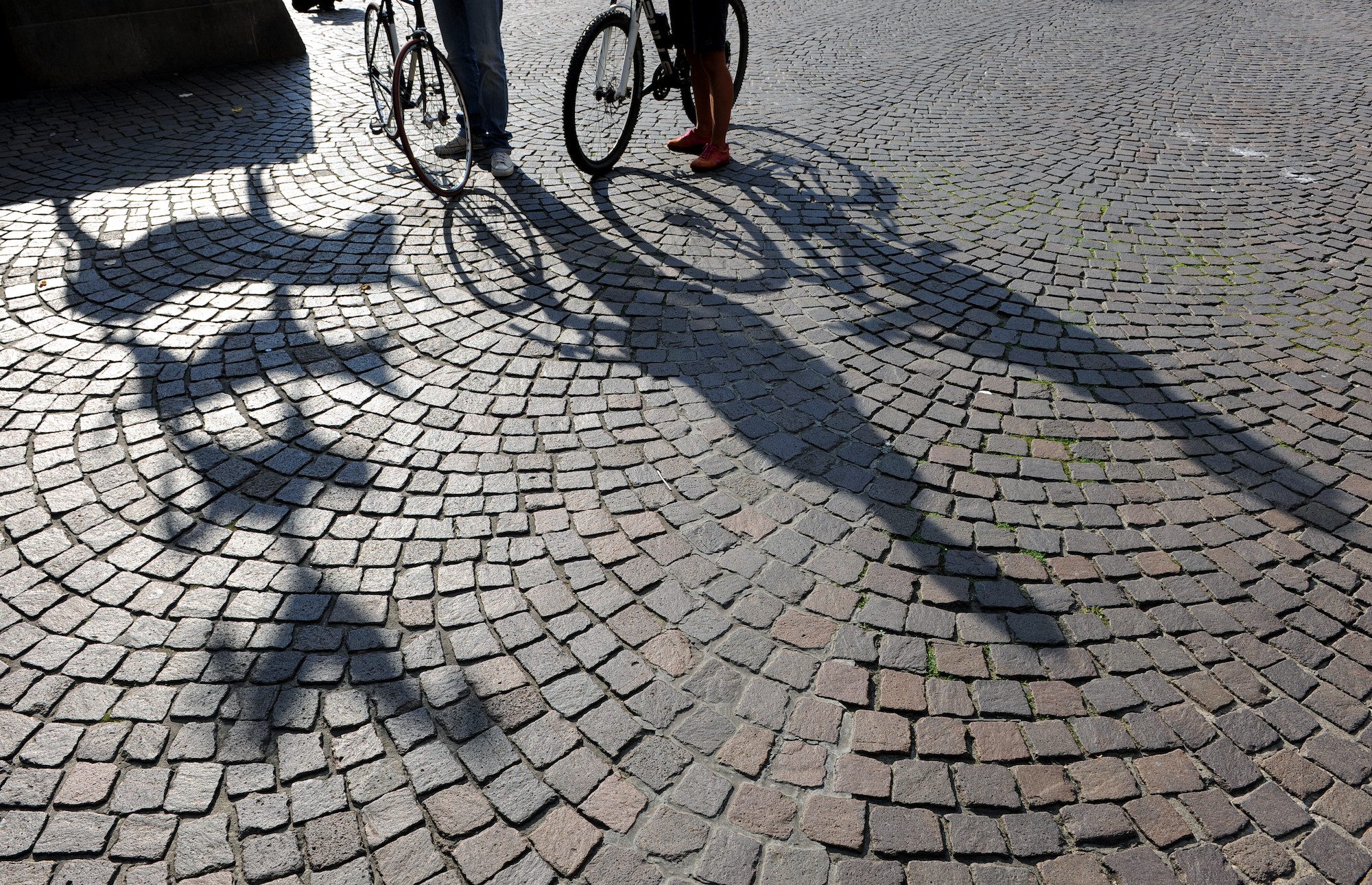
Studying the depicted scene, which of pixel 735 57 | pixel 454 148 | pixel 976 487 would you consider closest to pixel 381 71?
pixel 454 148

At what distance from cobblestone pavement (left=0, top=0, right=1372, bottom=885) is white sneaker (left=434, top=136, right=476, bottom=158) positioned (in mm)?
332

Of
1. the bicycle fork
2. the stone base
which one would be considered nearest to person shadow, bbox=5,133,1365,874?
the bicycle fork

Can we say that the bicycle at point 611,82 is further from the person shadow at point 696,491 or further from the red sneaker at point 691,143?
the person shadow at point 696,491

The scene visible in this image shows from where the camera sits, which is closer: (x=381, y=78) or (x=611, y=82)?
(x=611, y=82)

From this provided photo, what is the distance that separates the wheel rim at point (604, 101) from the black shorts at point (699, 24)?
393 mm

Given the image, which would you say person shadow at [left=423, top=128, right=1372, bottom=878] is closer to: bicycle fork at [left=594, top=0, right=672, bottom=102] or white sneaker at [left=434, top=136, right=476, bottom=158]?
white sneaker at [left=434, top=136, right=476, bottom=158]

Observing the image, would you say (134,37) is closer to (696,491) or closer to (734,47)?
(734,47)

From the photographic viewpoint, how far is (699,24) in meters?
5.99

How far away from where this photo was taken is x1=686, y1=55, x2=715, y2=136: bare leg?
632 centimetres

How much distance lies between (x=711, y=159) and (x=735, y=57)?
2.18 m

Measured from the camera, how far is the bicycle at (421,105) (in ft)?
18.7

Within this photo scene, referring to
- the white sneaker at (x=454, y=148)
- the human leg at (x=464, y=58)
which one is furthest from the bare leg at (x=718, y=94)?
the white sneaker at (x=454, y=148)

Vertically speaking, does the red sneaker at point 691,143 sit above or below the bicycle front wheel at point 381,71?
below

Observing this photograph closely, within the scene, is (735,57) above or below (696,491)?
above
